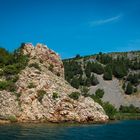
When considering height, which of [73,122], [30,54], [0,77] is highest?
[30,54]

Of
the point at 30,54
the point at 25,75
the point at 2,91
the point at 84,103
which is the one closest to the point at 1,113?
the point at 2,91

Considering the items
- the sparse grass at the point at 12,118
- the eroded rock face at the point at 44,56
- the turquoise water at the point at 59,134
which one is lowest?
the turquoise water at the point at 59,134

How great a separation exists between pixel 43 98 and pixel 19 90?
8.21 metres

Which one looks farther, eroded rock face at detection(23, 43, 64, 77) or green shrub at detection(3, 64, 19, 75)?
eroded rock face at detection(23, 43, 64, 77)

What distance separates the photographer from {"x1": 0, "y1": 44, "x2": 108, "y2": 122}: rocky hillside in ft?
343

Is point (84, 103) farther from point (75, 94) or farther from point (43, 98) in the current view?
point (43, 98)

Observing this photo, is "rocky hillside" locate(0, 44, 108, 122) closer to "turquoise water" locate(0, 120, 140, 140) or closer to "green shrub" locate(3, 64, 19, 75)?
"green shrub" locate(3, 64, 19, 75)

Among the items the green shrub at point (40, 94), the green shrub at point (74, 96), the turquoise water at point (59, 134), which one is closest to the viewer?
the turquoise water at point (59, 134)

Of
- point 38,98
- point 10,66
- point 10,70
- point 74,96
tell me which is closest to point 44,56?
point 10,66

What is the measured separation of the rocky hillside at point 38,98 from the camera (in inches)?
4112

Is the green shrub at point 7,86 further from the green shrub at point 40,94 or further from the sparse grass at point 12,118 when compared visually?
the sparse grass at point 12,118

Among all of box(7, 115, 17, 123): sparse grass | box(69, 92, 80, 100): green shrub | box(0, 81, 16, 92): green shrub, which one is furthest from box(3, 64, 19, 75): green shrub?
box(7, 115, 17, 123): sparse grass

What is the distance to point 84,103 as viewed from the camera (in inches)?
4444

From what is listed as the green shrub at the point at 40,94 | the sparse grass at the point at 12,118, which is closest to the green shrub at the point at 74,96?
the green shrub at the point at 40,94
